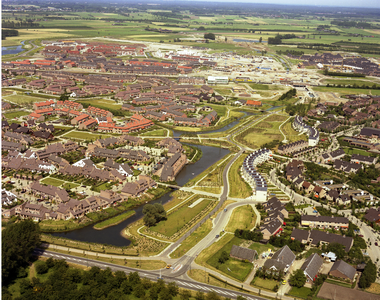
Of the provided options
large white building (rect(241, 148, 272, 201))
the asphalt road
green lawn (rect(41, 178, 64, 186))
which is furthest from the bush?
large white building (rect(241, 148, 272, 201))

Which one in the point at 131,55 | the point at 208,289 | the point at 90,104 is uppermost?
the point at 131,55

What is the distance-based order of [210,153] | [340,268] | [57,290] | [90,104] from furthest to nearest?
[90,104] < [210,153] < [340,268] < [57,290]

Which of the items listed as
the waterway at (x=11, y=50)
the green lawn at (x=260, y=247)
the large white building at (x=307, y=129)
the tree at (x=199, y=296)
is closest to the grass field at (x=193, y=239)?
the green lawn at (x=260, y=247)

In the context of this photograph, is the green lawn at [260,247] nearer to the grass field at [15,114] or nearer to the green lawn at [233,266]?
the green lawn at [233,266]

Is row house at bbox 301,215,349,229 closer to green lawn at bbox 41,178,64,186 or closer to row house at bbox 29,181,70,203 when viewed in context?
row house at bbox 29,181,70,203

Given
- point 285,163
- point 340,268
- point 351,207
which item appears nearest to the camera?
point 340,268

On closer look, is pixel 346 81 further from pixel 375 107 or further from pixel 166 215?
pixel 166 215

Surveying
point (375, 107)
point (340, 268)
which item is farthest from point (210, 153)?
point (375, 107)
